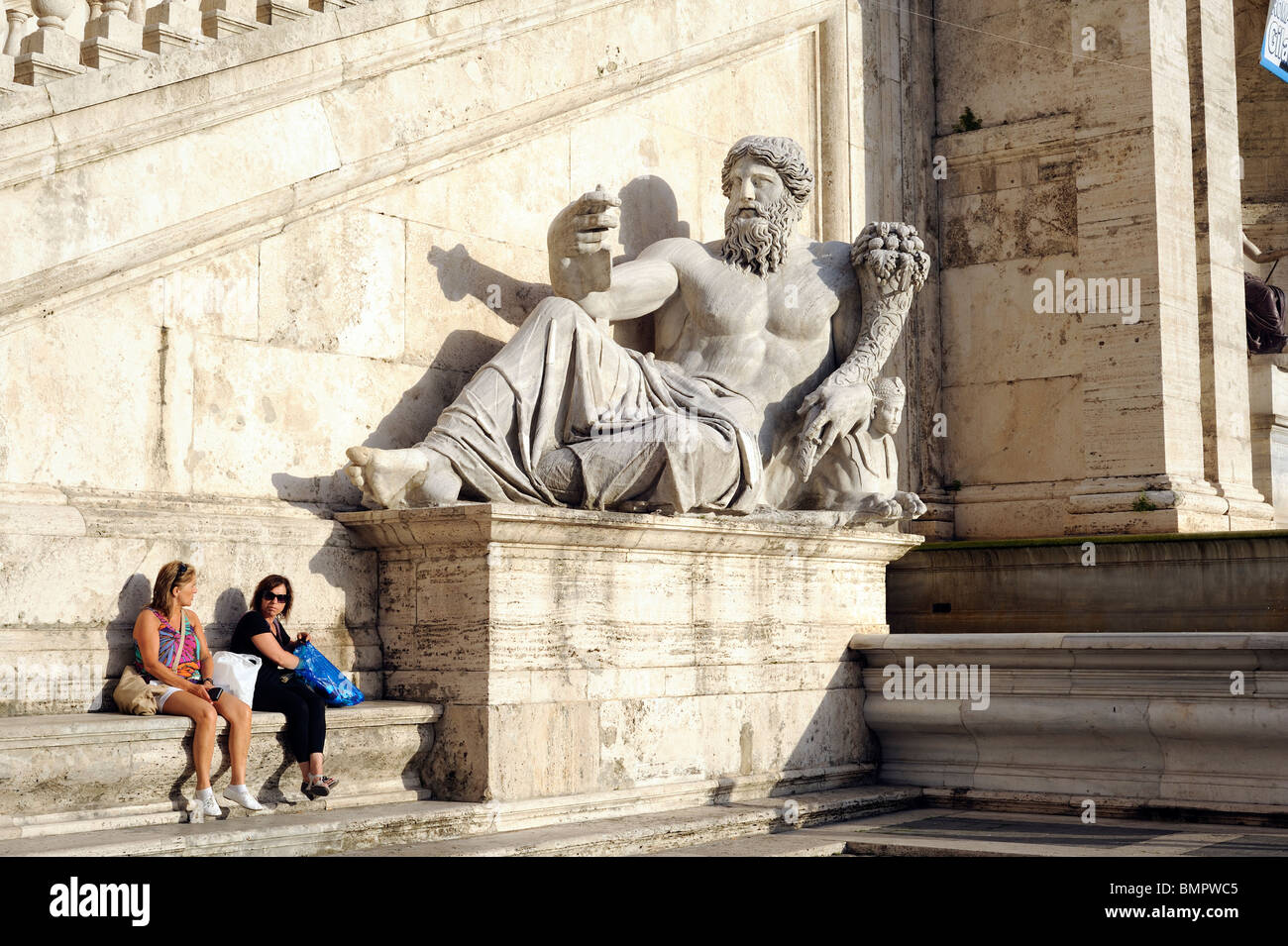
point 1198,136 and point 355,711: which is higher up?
point 1198,136

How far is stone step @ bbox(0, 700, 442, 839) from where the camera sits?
4957 millimetres

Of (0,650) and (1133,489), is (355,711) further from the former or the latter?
Answer: (1133,489)

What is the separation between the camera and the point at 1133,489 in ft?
32.9

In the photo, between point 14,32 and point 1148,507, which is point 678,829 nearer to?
point 14,32

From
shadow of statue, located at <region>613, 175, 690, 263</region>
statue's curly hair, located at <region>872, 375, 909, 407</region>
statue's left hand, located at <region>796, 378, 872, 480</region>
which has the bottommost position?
statue's left hand, located at <region>796, 378, 872, 480</region>

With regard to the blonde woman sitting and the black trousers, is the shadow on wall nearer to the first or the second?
the blonde woman sitting

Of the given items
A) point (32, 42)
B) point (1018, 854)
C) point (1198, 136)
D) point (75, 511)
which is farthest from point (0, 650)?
point (1198, 136)

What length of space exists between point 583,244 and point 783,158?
1.37m

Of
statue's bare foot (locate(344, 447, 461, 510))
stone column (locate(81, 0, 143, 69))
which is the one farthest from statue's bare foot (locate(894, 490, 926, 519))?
stone column (locate(81, 0, 143, 69))

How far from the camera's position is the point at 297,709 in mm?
5641

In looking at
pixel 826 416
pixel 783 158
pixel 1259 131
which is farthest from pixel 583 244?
pixel 1259 131

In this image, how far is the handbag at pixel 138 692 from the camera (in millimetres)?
5484

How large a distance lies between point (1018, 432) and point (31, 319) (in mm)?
6790

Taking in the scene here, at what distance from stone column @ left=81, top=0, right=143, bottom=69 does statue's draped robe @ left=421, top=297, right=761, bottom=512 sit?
187cm
